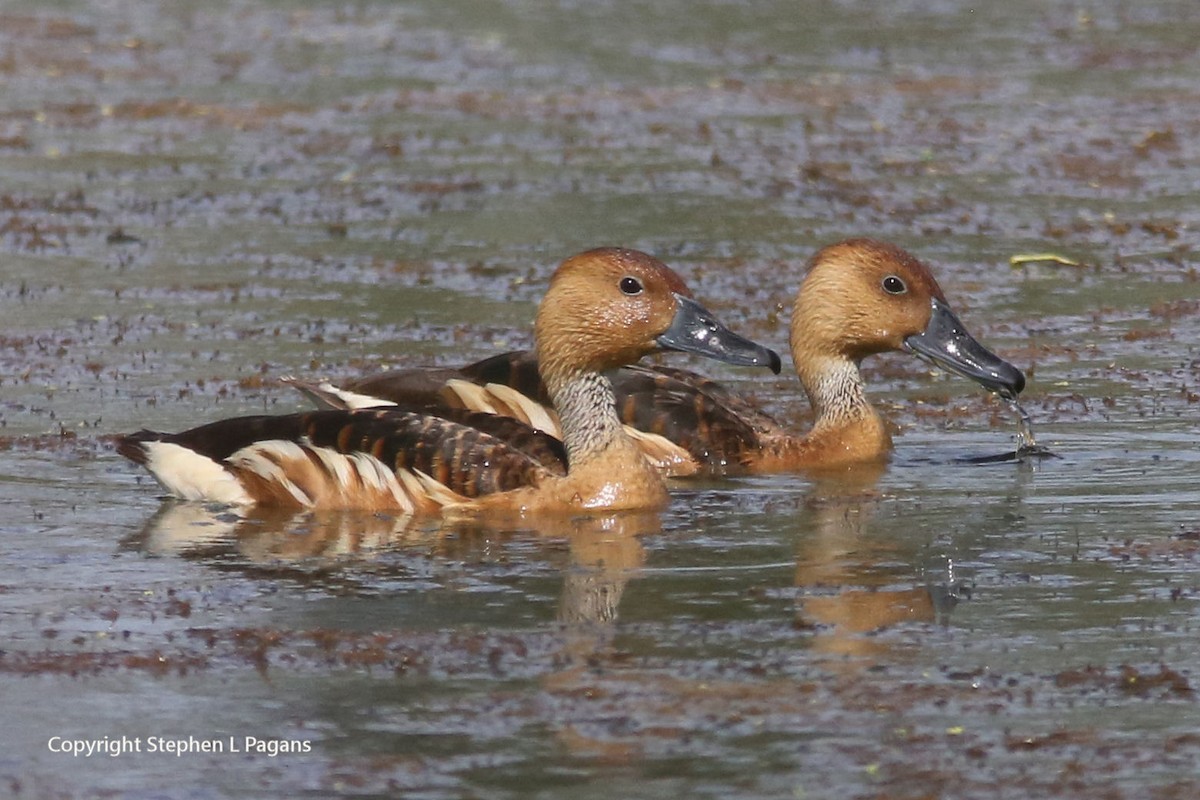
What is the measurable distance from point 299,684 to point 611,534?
2522 mm

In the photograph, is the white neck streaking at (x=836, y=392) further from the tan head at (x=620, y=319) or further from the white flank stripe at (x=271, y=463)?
the white flank stripe at (x=271, y=463)

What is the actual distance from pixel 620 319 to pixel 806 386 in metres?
1.88

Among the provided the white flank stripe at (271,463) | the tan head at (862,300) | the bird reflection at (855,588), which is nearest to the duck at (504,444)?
the white flank stripe at (271,463)

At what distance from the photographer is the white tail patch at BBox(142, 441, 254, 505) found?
33.6 feet

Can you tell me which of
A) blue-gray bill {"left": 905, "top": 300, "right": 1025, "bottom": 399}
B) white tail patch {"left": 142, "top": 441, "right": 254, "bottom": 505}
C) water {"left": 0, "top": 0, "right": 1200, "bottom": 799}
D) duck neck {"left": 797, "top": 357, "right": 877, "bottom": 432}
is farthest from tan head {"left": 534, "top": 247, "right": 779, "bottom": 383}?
white tail patch {"left": 142, "top": 441, "right": 254, "bottom": 505}

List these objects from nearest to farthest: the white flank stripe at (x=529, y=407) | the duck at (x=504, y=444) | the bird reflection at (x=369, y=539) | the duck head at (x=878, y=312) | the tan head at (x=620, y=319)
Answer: the bird reflection at (x=369, y=539) < the duck at (x=504, y=444) < the tan head at (x=620, y=319) < the white flank stripe at (x=529, y=407) < the duck head at (x=878, y=312)

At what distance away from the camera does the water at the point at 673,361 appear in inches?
273

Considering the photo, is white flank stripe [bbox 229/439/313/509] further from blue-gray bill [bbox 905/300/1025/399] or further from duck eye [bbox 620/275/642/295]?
blue-gray bill [bbox 905/300/1025/399]

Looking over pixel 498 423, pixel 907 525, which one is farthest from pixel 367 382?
pixel 907 525

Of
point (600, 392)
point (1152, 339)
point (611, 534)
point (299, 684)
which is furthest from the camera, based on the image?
point (1152, 339)

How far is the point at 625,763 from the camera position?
661 centimetres

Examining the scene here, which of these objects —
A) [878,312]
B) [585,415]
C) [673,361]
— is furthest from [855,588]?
[673,361]

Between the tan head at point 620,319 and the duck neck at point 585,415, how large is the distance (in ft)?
0.21

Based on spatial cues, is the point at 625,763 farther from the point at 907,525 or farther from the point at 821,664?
the point at 907,525
